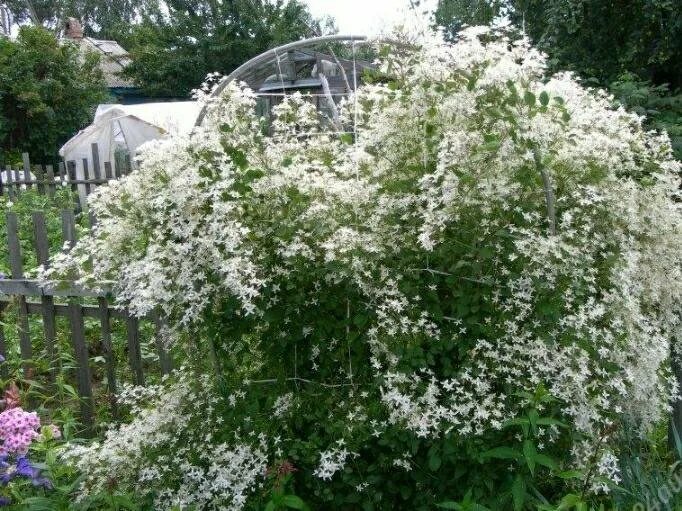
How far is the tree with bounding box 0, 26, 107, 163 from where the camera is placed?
1867 centimetres

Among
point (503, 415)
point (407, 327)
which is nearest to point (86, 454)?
point (407, 327)

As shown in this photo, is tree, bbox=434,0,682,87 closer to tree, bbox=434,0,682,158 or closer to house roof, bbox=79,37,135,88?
tree, bbox=434,0,682,158

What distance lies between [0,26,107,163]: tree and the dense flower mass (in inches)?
723

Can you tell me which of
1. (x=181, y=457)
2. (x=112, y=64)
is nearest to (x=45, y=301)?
(x=181, y=457)

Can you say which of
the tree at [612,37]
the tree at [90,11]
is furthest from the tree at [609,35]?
the tree at [90,11]

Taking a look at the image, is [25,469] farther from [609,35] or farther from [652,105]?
[609,35]

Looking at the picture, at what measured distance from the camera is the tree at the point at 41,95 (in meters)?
18.7

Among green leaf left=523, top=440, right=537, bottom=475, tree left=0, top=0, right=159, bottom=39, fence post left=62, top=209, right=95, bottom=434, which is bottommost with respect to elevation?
fence post left=62, top=209, right=95, bottom=434

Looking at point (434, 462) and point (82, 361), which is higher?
point (434, 462)

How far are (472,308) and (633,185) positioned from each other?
32.8 inches

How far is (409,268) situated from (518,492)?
71 centimetres

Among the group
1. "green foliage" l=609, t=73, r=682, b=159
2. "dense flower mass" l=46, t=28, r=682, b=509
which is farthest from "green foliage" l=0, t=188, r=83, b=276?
"green foliage" l=609, t=73, r=682, b=159

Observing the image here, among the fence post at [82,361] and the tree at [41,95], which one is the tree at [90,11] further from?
the fence post at [82,361]

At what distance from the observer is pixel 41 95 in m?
19.3
